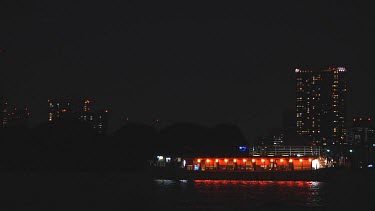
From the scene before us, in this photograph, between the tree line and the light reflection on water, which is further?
the tree line

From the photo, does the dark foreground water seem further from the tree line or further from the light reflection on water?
the tree line

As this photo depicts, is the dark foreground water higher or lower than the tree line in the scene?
lower

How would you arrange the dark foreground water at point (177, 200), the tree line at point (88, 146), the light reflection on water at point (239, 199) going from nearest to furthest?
the dark foreground water at point (177, 200) → the light reflection on water at point (239, 199) → the tree line at point (88, 146)

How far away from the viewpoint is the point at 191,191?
7994 centimetres

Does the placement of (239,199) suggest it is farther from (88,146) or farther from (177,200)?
(88,146)

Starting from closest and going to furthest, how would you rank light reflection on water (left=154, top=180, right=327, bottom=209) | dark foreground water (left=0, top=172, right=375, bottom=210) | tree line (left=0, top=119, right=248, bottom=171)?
dark foreground water (left=0, top=172, right=375, bottom=210) < light reflection on water (left=154, top=180, right=327, bottom=209) < tree line (left=0, top=119, right=248, bottom=171)

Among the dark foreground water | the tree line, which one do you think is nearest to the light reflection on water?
the dark foreground water

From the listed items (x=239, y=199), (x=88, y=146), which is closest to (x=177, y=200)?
(x=239, y=199)

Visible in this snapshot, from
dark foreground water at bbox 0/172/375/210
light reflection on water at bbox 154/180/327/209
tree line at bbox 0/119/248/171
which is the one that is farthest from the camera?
tree line at bbox 0/119/248/171

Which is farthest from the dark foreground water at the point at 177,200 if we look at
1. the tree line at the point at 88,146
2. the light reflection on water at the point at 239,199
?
the tree line at the point at 88,146

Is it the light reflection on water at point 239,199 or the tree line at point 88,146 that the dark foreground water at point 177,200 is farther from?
the tree line at point 88,146

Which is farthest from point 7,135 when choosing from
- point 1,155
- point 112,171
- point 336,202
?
point 336,202

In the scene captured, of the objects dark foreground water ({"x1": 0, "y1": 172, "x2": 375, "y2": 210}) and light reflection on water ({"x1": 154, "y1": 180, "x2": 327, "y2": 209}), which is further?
light reflection on water ({"x1": 154, "y1": 180, "x2": 327, "y2": 209})

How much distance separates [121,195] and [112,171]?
266 feet
